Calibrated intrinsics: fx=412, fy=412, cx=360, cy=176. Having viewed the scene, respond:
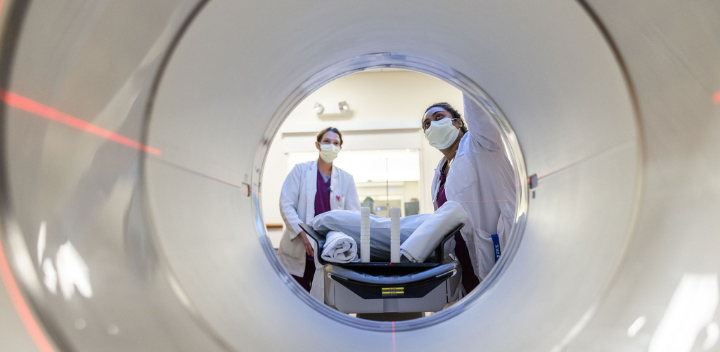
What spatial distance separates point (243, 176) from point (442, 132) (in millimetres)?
1139

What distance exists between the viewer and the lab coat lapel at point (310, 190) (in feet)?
7.89

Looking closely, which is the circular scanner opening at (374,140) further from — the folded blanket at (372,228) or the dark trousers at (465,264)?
the folded blanket at (372,228)

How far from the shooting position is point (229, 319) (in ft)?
1.59

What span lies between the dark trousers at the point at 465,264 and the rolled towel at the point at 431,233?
0.35 m

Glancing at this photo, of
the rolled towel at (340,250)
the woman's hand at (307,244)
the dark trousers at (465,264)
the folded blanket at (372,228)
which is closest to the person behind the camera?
the rolled towel at (340,250)

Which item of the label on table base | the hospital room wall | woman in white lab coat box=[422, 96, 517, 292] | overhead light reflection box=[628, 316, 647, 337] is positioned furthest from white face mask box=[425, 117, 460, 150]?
the hospital room wall

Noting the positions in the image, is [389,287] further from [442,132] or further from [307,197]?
[307,197]

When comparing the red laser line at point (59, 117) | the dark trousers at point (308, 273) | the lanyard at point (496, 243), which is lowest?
the dark trousers at point (308, 273)

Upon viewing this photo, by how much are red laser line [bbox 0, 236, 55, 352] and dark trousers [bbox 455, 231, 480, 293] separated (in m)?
1.43

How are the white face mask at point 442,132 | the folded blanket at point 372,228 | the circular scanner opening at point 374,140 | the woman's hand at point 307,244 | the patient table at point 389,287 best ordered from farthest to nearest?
the circular scanner opening at point 374,140 < the woman's hand at point 307,244 < the white face mask at point 442,132 < the folded blanket at point 372,228 < the patient table at point 389,287

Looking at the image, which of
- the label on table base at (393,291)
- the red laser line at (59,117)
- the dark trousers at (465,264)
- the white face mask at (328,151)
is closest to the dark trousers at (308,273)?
the white face mask at (328,151)

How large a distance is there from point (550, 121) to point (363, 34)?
0.38 m

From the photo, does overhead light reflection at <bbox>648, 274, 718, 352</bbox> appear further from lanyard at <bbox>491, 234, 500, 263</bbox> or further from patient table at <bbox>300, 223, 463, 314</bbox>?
lanyard at <bbox>491, 234, 500, 263</bbox>

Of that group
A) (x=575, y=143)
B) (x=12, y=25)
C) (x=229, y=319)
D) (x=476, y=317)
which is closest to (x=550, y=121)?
(x=575, y=143)
